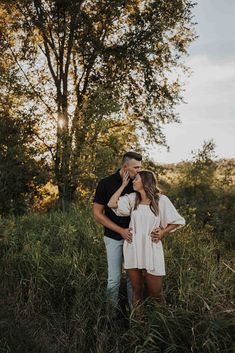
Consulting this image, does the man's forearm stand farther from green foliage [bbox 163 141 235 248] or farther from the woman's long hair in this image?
green foliage [bbox 163 141 235 248]

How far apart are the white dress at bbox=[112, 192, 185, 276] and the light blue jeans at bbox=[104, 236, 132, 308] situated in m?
0.33

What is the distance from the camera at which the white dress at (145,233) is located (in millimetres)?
5480

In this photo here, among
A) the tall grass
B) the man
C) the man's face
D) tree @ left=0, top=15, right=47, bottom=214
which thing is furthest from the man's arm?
tree @ left=0, top=15, right=47, bottom=214

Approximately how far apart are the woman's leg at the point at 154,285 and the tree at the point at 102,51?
1179cm

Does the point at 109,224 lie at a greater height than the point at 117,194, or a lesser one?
lesser

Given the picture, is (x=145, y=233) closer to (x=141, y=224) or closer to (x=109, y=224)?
(x=141, y=224)

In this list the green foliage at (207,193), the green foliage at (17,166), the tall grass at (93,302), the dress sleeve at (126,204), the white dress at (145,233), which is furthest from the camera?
the green foliage at (17,166)

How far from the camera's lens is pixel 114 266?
6035 mm

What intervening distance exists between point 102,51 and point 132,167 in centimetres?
1361

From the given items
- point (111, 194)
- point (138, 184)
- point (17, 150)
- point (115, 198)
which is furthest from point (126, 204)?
point (17, 150)

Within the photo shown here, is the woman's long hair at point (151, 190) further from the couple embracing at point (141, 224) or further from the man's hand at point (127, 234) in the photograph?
the man's hand at point (127, 234)

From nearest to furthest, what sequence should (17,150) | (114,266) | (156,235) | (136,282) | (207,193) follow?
(156,235) < (136,282) < (114,266) < (207,193) < (17,150)

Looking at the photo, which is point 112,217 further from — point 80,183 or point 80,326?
point 80,183

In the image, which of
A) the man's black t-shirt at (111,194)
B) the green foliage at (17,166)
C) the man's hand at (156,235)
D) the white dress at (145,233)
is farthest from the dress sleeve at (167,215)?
the green foliage at (17,166)
